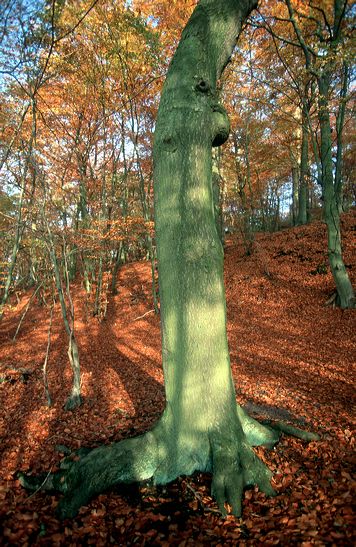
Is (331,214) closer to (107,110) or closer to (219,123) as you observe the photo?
(219,123)

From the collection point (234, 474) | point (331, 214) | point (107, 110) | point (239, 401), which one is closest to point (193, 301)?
point (234, 474)

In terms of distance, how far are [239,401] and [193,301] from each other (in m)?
3.01

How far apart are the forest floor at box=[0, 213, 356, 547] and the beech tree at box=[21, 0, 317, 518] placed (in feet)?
0.61

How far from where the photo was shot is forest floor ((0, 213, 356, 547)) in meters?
2.31

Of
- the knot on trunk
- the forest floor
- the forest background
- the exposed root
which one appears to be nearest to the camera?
the forest floor

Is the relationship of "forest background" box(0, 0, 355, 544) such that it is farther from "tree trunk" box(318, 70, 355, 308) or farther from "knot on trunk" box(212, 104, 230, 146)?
"knot on trunk" box(212, 104, 230, 146)

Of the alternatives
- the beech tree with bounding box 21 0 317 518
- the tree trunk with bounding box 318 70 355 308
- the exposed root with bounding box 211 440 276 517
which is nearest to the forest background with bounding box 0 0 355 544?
the tree trunk with bounding box 318 70 355 308

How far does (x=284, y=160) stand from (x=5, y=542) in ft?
62.4

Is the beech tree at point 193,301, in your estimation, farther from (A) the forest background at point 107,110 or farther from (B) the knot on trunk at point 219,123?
(A) the forest background at point 107,110

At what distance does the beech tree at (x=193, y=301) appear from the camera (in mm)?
2529

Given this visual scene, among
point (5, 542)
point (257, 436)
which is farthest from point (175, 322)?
point (5, 542)

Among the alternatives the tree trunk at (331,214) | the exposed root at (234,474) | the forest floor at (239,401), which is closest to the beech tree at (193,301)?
the exposed root at (234,474)

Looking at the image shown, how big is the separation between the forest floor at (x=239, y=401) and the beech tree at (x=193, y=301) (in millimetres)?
187

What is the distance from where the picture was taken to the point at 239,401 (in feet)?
15.4
